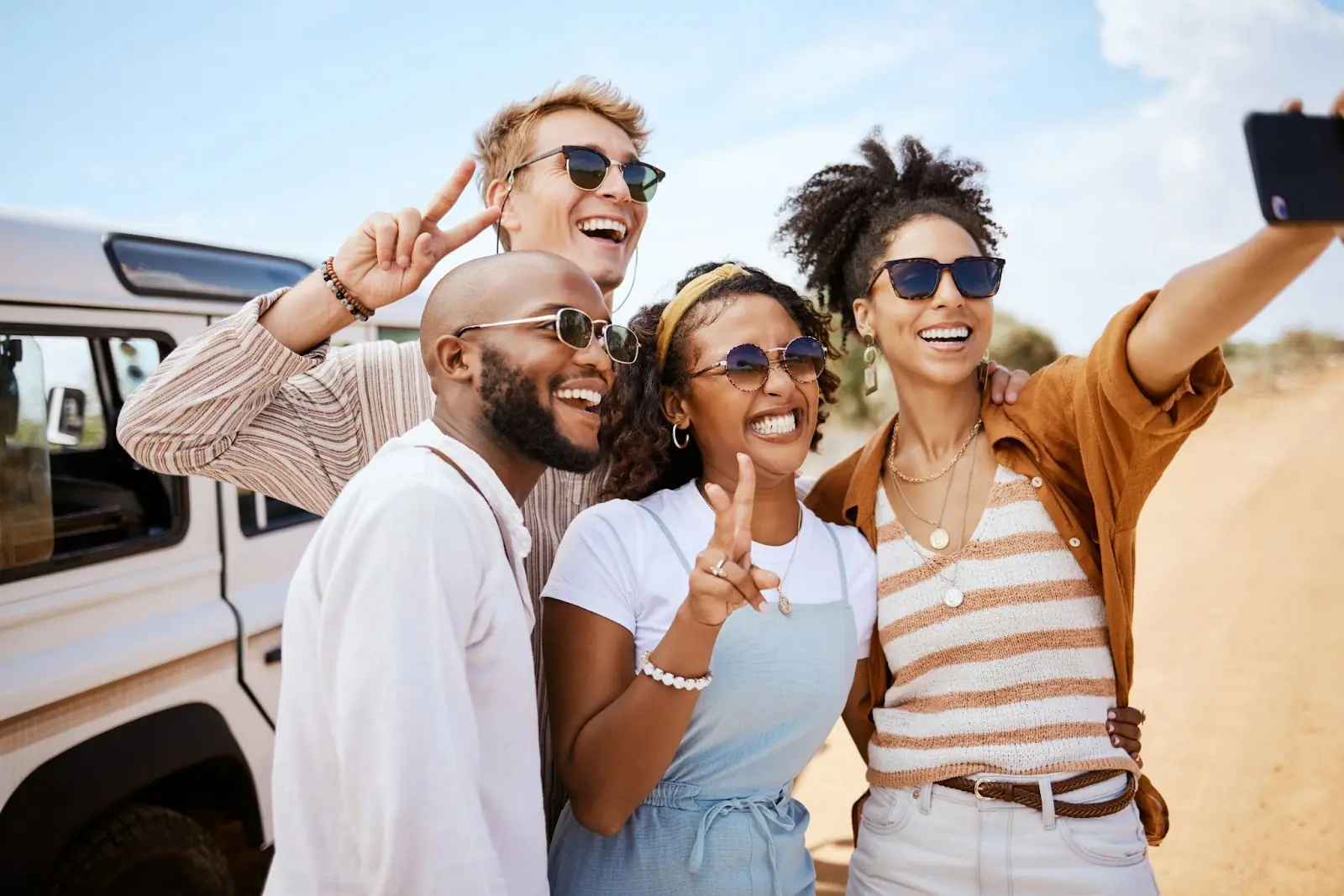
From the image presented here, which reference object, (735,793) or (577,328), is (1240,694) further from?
(577,328)

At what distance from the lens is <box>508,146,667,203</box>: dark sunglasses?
2.86 metres

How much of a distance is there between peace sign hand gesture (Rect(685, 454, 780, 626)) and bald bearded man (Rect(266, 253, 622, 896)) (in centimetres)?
31

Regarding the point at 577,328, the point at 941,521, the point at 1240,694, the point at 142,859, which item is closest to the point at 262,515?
the point at 142,859

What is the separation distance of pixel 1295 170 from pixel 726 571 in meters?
1.01

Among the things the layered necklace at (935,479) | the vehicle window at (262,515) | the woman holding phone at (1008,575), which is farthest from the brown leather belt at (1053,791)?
the vehicle window at (262,515)

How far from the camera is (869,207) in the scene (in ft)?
9.70

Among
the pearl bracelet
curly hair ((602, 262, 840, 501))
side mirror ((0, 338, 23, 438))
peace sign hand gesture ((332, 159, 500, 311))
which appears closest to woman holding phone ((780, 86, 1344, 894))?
curly hair ((602, 262, 840, 501))

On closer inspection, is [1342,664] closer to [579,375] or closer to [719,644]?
[719,644]

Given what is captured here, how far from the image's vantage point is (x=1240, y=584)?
335 inches

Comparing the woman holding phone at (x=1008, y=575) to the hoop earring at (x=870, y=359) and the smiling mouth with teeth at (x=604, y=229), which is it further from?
the smiling mouth with teeth at (x=604, y=229)

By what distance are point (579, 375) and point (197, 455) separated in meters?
1.00

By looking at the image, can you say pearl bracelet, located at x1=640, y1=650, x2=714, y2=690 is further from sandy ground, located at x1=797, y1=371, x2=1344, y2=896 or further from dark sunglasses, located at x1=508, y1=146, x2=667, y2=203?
sandy ground, located at x1=797, y1=371, x2=1344, y2=896

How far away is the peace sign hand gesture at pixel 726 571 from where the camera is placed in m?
1.68

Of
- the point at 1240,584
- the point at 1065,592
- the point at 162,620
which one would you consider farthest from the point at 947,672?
the point at 1240,584
